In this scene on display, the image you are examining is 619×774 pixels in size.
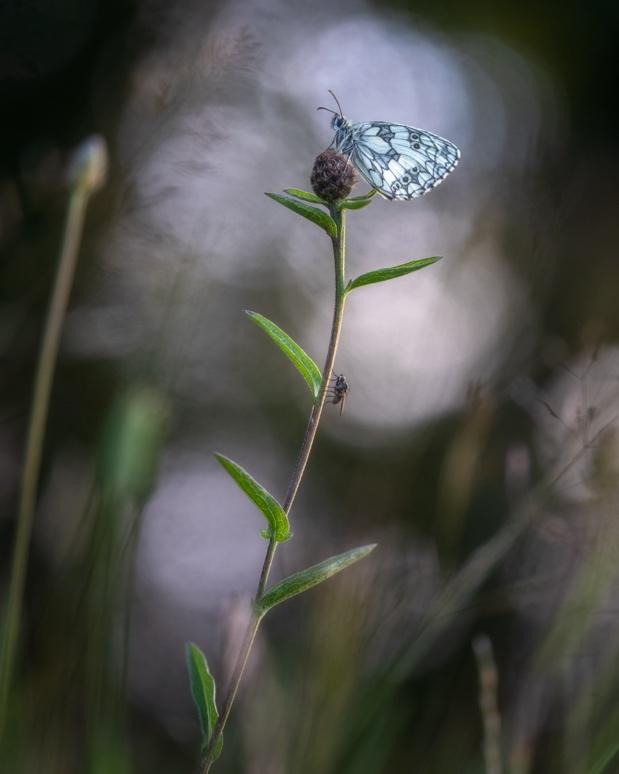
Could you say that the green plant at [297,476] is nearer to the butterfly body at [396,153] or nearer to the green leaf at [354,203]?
the green leaf at [354,203]

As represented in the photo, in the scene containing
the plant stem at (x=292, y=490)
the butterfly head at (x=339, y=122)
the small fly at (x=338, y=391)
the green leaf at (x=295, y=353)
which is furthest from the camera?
the butterfly head at (x=339, y=122)

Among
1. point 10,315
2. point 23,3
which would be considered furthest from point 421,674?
point 23,3

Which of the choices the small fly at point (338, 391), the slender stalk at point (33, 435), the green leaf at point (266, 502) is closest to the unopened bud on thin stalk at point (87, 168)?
the slender stalk at point (33, 435)

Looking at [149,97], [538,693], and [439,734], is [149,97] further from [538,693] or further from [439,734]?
[439,734]

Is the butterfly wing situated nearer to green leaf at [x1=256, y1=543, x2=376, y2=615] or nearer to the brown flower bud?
the brown flower bud

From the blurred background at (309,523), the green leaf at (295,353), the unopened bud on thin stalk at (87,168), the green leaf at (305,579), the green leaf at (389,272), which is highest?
the green leaf at (389,272)

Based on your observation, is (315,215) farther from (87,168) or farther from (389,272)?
(87,168)

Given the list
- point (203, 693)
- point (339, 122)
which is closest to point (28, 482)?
point (203, 693)
